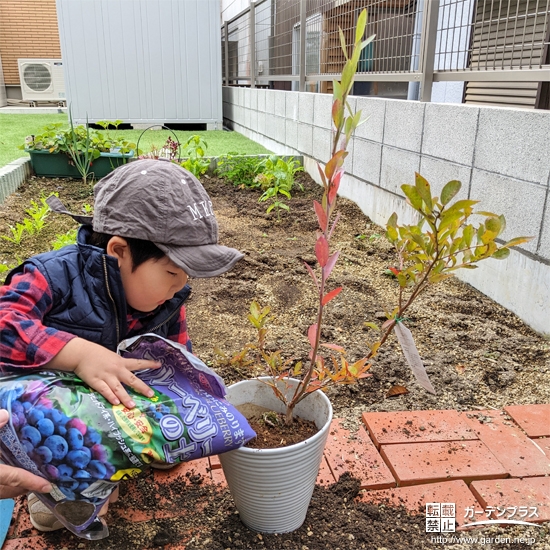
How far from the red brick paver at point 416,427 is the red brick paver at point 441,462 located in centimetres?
3

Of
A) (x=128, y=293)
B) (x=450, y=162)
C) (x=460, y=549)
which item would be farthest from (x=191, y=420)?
(x=450, y=162)

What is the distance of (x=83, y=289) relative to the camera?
1.27 metres

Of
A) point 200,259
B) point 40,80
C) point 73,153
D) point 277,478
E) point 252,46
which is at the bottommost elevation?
point 277,478

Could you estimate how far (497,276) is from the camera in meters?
2.64

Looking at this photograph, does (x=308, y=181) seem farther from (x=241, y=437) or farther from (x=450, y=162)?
(x=241, y=437)

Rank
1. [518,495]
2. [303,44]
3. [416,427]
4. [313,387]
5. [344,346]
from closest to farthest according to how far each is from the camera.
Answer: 1. [313,387]
2. [518,495]
3. [416,427]
4. [344,346]
5. [303,44]

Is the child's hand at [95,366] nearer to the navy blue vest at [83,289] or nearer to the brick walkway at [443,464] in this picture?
the navy blue vest at [83,289]

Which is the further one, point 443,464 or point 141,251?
point 443,464

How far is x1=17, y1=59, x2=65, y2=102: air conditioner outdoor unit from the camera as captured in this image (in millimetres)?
14023

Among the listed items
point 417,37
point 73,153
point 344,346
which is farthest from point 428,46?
point 73,153

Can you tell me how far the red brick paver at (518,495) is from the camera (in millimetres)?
1377

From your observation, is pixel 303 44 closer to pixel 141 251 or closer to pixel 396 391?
pixel 396 391

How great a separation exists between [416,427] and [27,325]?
119 cm
